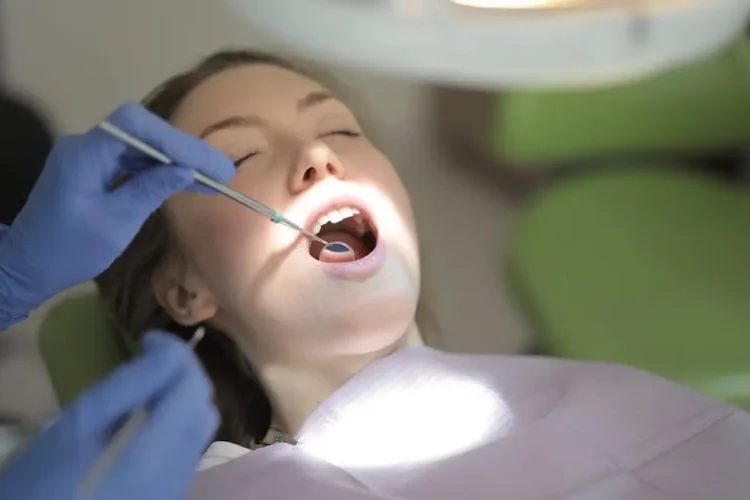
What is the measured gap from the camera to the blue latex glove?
89cm

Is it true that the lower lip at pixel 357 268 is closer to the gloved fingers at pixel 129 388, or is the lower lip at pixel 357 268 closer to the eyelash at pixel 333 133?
the eyelash at pixel 333 133

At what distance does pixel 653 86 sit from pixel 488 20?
44.3 inches

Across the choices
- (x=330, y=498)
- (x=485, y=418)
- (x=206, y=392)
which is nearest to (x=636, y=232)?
(x=485, y=418)

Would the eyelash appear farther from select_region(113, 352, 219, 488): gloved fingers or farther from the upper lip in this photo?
select_region(113, 352, 219, 488): gloved fingers

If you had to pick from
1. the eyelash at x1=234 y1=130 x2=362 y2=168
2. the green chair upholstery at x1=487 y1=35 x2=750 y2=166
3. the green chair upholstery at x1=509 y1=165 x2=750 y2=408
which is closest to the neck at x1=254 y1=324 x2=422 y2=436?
the eyelash at x1=234 y1=130 x2=362 y2=168

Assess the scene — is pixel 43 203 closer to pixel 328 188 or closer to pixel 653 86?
pixel 328 188

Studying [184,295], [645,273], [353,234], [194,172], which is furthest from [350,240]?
[645,273]

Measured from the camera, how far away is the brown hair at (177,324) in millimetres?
1231

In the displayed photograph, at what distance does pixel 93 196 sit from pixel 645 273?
1.03 m

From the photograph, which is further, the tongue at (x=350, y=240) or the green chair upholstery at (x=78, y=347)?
the green chair upholstery at (x=78, y=347)

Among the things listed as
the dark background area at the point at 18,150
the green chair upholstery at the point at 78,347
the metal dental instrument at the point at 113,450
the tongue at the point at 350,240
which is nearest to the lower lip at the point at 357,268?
the tongue at the point at 350,240

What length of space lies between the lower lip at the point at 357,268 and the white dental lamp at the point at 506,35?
29cm

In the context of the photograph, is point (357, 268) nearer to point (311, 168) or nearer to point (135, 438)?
point (311, 168)

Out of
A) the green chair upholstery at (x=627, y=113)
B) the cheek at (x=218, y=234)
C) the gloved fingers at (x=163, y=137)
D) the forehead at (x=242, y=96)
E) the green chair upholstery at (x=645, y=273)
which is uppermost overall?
the green chair upholstery at (x=627, y=113)
